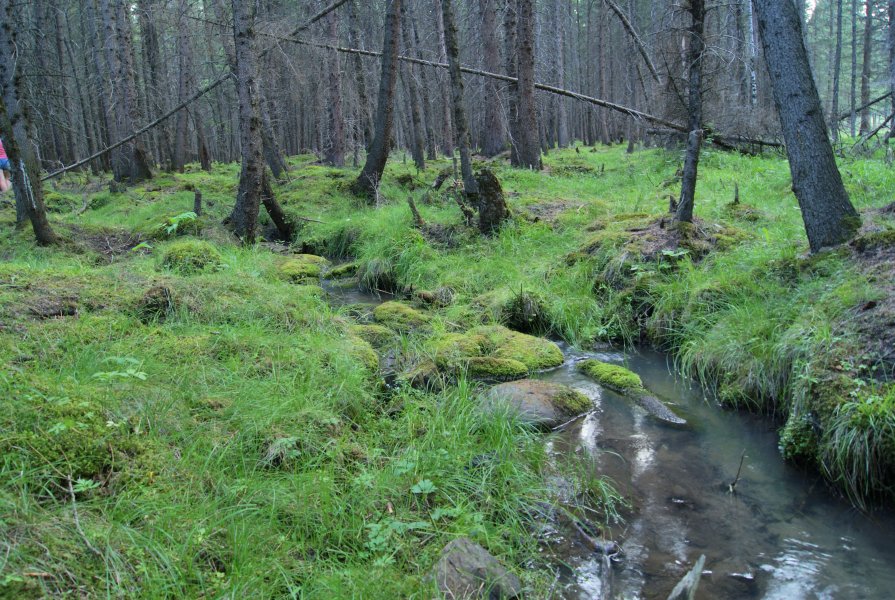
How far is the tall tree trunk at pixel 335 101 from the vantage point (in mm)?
14852

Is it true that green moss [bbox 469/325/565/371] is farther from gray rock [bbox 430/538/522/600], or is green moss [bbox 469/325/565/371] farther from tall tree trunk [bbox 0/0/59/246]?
tall tree trunk [bbox 0/0/59/246]

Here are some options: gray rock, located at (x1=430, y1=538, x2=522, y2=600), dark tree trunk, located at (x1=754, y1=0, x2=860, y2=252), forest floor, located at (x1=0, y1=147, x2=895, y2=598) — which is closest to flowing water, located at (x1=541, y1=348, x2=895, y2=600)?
forest floor, located at (x1=0, y1=147, x2=895, y2=598)

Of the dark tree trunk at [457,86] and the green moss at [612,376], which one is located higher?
the dark tree trunk at [457,86]

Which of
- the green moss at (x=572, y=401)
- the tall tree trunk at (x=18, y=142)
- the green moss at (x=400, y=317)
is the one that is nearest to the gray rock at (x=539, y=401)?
the green moss at (x=572, y=401)

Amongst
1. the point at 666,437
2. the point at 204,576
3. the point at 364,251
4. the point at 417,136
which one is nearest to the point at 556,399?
the point at 666,437

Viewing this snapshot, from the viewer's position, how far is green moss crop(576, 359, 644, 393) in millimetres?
5395

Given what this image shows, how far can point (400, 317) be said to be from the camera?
22.4ft

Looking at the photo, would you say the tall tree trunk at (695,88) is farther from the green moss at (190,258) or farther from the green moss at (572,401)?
the green moss at (190,258)

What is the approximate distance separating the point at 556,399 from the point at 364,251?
5.80 m

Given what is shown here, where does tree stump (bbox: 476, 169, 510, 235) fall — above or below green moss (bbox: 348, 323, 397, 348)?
above

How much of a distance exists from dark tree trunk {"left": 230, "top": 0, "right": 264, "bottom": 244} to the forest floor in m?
1.36

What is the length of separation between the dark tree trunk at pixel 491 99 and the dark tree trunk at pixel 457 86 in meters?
5.28

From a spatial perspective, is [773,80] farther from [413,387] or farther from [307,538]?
[307,538]

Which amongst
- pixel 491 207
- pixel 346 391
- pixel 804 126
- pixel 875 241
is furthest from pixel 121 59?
pixel 875 241
